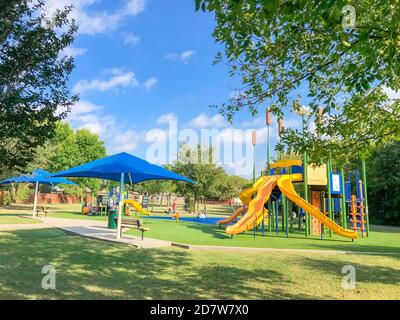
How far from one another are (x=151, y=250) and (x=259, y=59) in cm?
629

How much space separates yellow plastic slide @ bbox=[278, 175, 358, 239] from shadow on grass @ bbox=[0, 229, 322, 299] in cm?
630

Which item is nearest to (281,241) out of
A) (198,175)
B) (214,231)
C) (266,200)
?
(266,200)

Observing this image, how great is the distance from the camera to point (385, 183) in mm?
26844

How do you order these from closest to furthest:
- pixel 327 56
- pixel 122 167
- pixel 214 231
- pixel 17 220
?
pixel 327 56 → pixel 122 167 → pixel 214 231 → pixel 17 220

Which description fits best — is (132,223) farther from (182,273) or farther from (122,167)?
(182,273)

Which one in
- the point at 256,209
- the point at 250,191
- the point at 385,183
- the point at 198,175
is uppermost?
the point at 198,175

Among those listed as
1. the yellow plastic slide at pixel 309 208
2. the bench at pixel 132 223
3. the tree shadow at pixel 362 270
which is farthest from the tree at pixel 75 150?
the tree shadow at pixel 362 270

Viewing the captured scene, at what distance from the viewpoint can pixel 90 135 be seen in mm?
43156

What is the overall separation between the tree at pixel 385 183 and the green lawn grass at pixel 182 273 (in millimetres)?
19557

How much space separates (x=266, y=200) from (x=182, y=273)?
911cm

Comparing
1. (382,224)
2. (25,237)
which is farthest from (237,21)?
(382,224)

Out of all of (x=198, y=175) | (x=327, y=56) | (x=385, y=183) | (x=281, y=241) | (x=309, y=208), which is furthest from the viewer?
(x=198, y=175)

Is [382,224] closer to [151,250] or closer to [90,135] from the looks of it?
[151,250]

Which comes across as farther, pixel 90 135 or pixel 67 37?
pixel 90 135
